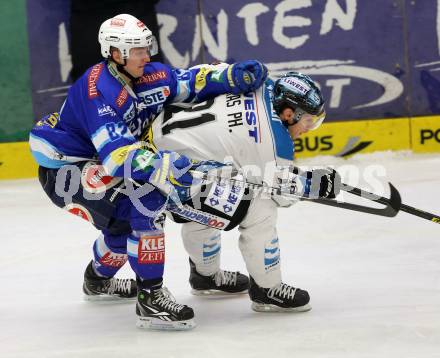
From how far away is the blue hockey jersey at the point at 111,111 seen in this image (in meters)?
3.23

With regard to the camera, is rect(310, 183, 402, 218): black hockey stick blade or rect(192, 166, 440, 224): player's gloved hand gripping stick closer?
rect(192, 166, 440, 224): player's gloved hand gripping stick

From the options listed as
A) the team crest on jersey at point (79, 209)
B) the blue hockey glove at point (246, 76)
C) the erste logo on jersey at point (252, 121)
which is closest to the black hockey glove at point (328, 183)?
the erste logo on jersey at point (252, 121)

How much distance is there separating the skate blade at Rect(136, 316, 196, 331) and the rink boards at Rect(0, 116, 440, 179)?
11.3 feet

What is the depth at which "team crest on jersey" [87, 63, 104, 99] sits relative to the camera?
328cm

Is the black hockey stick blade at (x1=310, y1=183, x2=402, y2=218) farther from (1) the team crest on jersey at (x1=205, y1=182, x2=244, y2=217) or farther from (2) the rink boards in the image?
(2) the rink boards

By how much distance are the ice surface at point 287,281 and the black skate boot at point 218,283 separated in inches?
2.1

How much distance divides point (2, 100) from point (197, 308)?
3464 mm

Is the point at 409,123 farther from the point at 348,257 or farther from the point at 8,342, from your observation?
the point at 8,342

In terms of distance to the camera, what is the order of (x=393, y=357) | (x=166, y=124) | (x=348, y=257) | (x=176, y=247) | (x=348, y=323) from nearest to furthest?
(x=393, y=357), (x=348, y=323), (x=166, y=124), (x=348, y=257), (x=176, y=247)

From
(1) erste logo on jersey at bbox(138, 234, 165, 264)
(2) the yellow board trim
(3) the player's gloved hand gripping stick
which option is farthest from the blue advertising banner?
(1) erste logo on jersey at bbox(138, 234, 165, 264)

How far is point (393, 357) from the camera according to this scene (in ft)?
9.44

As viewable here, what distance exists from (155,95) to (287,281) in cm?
100

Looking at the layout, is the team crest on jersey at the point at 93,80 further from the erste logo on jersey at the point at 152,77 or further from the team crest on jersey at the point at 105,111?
the erste logo on jersey at the point at 152,77

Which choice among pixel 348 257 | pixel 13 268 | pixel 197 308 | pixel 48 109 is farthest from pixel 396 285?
pixel 48 109
